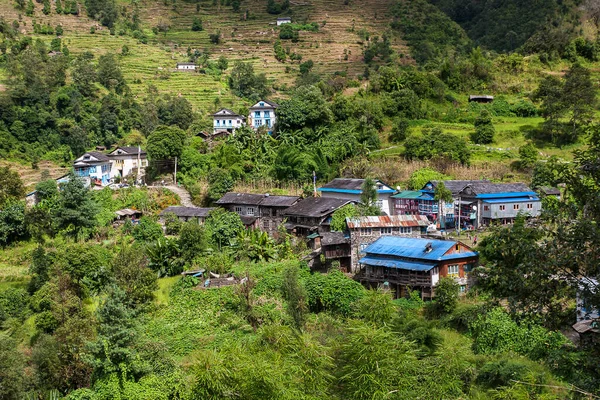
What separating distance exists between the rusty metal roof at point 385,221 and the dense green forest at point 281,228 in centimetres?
243

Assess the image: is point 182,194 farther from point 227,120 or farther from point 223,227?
point 227,120

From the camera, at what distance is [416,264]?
20594 millimetres

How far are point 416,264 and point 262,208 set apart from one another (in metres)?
9.10

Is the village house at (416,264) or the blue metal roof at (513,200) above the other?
the blue metal roof at (513,200)

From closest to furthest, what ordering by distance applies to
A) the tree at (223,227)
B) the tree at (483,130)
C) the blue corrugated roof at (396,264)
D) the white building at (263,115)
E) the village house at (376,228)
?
the blue corrugated roof at (396,264) < the village house at (376,228) < the tree at (223,227) < the tree at (483,130) < the white building at (263,115)

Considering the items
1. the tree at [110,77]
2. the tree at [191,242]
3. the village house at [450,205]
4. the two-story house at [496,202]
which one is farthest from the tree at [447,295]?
the tree at [110,77]

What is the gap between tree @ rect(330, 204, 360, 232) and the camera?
81.9ft

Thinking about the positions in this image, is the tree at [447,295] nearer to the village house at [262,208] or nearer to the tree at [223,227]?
the village house at [262,208]

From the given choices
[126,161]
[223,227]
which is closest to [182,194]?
[126,161]

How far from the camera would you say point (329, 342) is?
1452 cm

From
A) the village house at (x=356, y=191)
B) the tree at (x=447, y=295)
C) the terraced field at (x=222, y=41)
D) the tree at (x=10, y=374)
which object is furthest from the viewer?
the terraced field at (x=222, y=41)

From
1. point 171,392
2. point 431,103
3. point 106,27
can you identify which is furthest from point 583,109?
point 106,27

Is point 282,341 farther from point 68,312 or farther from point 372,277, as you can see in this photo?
point 68,312

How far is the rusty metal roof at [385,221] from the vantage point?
915 inches
